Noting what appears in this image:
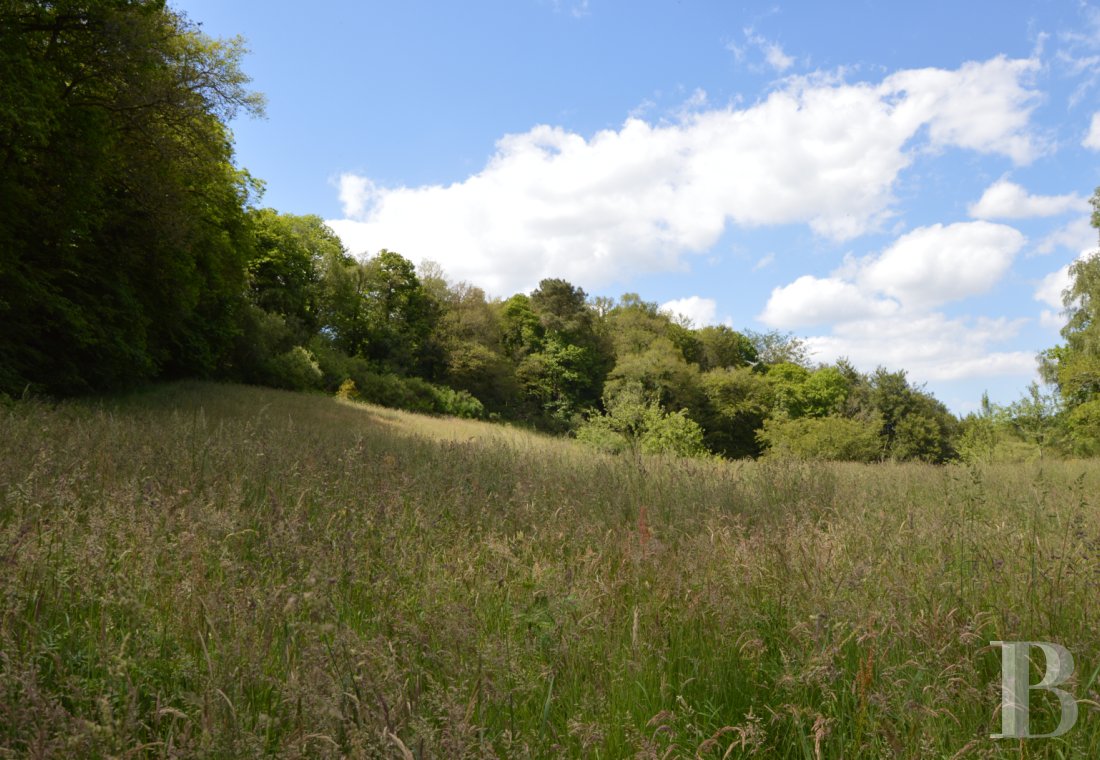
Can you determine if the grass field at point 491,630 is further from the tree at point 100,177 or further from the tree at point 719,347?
the tree at point 719,347

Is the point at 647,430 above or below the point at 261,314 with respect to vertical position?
below

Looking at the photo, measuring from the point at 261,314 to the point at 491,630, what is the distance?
107ft

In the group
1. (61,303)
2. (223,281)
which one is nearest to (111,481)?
(61,303)

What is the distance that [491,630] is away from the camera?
3.05 metres

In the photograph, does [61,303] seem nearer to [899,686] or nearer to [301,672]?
[301,672]

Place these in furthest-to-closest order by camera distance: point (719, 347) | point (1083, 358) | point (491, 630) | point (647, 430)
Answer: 1. point (719, 347)
2. point (1083, 358)
3. point (647, 430)
4. point (491, 630)

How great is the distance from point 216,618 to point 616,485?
4.89m

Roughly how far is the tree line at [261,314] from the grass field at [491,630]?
197 inches

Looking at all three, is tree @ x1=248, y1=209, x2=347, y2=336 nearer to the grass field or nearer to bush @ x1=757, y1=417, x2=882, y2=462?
bush @ x1=757, y1=417, x2=882, y2=462

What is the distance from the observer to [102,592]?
2.89 m

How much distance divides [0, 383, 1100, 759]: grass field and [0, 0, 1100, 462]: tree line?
16.4 ft

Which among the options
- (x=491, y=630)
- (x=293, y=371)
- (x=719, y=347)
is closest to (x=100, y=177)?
(x=293, y=371)

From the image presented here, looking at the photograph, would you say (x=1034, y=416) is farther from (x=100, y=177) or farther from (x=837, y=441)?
(x=100, y=177)

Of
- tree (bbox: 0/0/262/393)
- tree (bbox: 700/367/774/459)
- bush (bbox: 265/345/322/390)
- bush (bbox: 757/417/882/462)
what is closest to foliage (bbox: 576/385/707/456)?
bush (bbox: 757/417/882/462)
